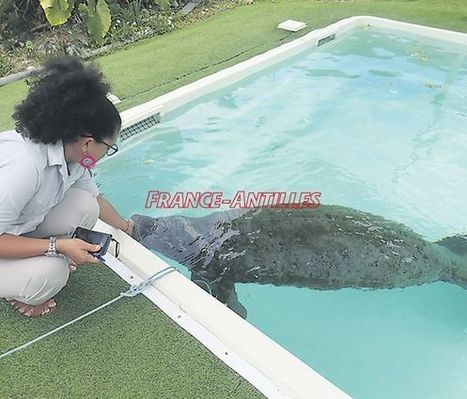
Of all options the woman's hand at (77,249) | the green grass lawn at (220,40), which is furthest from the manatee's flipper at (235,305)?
the green grass lawn at (220,40)

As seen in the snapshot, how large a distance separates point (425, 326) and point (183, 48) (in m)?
5.06

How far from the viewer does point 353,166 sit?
5.42 m

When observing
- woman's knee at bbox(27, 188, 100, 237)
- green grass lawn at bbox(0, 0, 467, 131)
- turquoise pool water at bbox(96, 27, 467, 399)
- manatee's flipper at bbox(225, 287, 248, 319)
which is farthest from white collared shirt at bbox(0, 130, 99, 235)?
green grass lawn at bbox(0, 0, 467, 131)

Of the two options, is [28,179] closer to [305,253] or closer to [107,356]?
[107,356]

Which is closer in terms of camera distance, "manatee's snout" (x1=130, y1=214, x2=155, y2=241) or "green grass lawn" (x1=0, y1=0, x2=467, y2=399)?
"green grass lawn" (x1=0, y1=0, x2=467, y2=399)

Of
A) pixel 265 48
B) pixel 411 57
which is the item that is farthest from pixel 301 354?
pixel 411 57

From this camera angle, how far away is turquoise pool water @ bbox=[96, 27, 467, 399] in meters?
3.30

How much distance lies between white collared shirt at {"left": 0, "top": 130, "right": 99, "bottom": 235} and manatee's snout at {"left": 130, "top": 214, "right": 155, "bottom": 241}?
1085mm

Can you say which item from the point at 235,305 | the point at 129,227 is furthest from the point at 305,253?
the point at 129,227

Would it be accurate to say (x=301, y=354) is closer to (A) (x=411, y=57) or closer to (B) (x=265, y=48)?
(B) (x=265, y=48)

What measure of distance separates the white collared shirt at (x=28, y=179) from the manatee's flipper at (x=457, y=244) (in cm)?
255

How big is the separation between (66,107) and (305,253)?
1.79 meters

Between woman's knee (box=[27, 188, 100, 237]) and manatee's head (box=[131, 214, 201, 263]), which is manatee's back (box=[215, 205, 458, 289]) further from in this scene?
woman's knee (box=[27, 188, 100, 237])

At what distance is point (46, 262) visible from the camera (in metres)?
2.52
